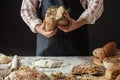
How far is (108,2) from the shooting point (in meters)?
2.63

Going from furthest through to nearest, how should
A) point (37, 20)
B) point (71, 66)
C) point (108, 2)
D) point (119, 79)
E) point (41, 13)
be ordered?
point (108, 2), point (41, 13), point (37, 20), point (71, 66), point (119, 79)

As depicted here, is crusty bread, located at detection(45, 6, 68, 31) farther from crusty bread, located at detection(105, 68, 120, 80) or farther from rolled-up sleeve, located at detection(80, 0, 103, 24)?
crusty bread, located at detection(105, 68, 120, 80)

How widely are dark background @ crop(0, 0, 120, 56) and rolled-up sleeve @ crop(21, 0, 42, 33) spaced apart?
1.04 meters

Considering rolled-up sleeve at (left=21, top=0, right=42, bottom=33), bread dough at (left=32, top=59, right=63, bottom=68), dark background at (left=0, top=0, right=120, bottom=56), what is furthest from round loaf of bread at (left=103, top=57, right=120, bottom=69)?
dark background at (left=0, top=0, right=120, bottom=56)

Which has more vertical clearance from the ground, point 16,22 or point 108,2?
point 108,2

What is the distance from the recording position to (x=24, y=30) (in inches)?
106

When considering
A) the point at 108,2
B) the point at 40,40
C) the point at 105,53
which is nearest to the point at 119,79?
the point at 105,53

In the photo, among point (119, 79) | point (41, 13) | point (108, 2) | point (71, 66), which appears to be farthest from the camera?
point (108, 2)

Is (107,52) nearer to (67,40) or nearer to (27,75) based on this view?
(67,40)

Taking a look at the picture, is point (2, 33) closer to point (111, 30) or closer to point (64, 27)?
point (111, 30)

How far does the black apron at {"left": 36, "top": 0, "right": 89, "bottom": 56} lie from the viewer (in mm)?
1610

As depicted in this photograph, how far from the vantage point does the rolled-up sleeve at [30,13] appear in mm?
1575

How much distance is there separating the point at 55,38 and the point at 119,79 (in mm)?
497

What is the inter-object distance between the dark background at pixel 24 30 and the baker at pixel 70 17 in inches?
40.4
